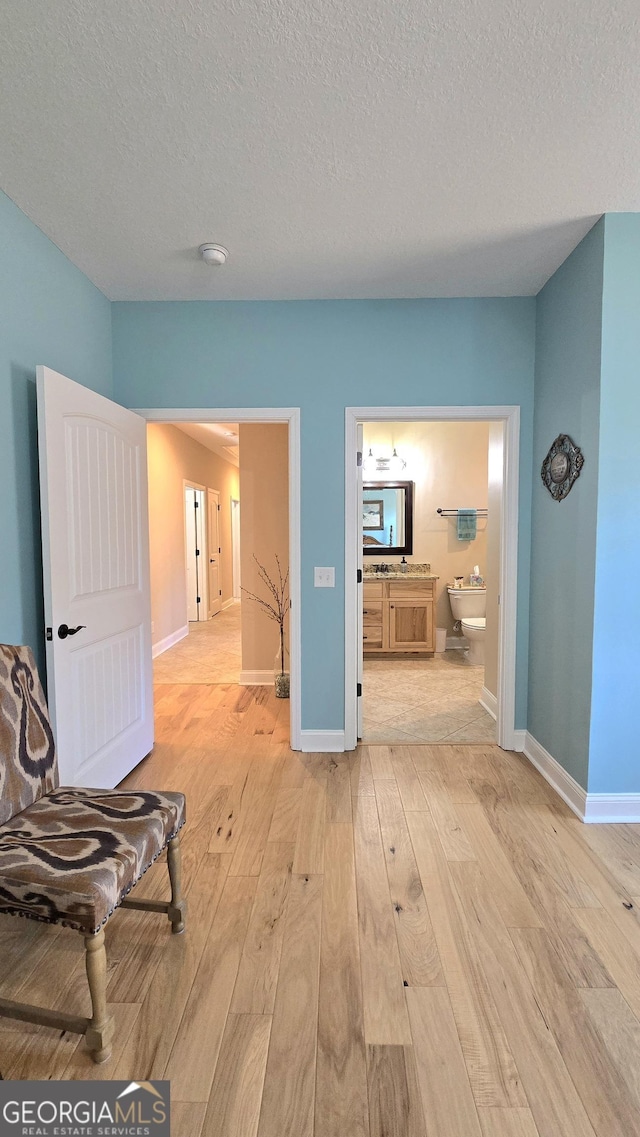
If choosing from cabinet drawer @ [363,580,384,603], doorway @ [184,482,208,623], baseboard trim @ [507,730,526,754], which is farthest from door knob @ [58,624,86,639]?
doorway @ [184,482,208,623]

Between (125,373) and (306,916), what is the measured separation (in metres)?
2.81

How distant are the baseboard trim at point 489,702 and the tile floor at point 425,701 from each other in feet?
0.12

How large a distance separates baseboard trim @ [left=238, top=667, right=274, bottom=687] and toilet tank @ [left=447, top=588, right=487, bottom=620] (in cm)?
214

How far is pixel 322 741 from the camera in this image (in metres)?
3.10

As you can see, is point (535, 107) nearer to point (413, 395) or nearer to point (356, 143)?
point (356, 143)

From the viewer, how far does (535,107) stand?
1623mm

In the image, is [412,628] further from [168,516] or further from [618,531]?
[618,531]

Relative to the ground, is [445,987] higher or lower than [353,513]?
lower

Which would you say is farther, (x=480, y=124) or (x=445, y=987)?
(x=480, y=124)

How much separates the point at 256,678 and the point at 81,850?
3108mm

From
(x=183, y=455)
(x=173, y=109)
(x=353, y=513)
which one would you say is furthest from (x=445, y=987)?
(x=183, y=455)

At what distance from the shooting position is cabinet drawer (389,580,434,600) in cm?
523

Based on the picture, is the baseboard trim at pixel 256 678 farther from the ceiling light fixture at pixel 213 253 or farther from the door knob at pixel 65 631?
the ceiling light fixture at pixel 213 253

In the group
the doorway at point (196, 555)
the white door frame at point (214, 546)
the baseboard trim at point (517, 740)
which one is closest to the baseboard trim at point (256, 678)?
the baseboard trim at point (517, 740)
